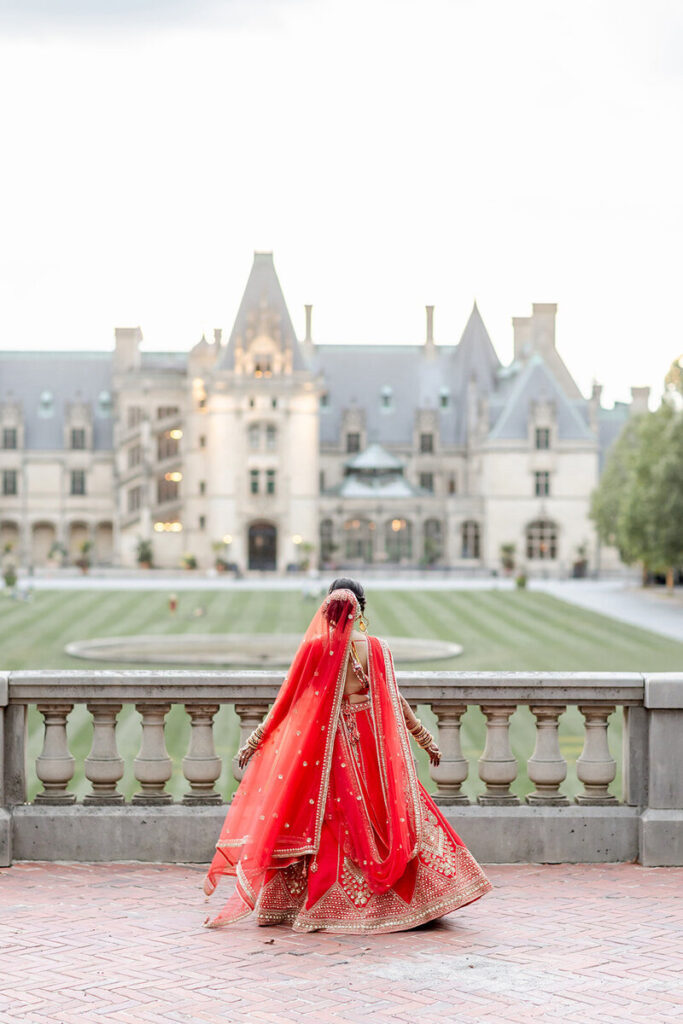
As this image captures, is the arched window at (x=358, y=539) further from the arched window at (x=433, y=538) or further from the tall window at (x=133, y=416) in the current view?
the tall window at (x=133, y=416)

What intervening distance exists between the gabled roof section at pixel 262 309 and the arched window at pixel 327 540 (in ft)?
31.8

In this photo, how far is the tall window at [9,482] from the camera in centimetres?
9779

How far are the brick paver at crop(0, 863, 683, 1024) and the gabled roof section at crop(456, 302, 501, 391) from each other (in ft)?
304

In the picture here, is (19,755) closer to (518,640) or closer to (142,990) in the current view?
(142,990)

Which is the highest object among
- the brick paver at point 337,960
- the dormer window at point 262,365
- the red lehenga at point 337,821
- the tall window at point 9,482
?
the dormer window at point 262,365

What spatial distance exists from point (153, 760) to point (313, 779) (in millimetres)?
1733

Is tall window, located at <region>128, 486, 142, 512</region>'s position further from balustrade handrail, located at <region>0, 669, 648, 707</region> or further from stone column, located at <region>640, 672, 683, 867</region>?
stone column, located at <region>640, 672, 683, 867</region>

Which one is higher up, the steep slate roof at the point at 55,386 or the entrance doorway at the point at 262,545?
the steep slate roof at the point at 55,386

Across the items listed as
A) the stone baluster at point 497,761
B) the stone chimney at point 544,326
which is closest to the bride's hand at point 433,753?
the stone baluster at point 497,761

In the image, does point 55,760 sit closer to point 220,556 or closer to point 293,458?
point 220,556

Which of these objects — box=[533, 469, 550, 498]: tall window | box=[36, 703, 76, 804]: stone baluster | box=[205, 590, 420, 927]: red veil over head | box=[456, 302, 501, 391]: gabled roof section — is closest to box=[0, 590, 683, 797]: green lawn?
box=[36, 703, 76, 804]: stone baluster

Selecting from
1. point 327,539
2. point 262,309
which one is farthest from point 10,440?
point 327,539

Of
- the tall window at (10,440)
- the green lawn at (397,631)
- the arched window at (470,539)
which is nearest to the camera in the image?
the green lawn at (397,631)

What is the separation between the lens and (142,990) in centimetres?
630
